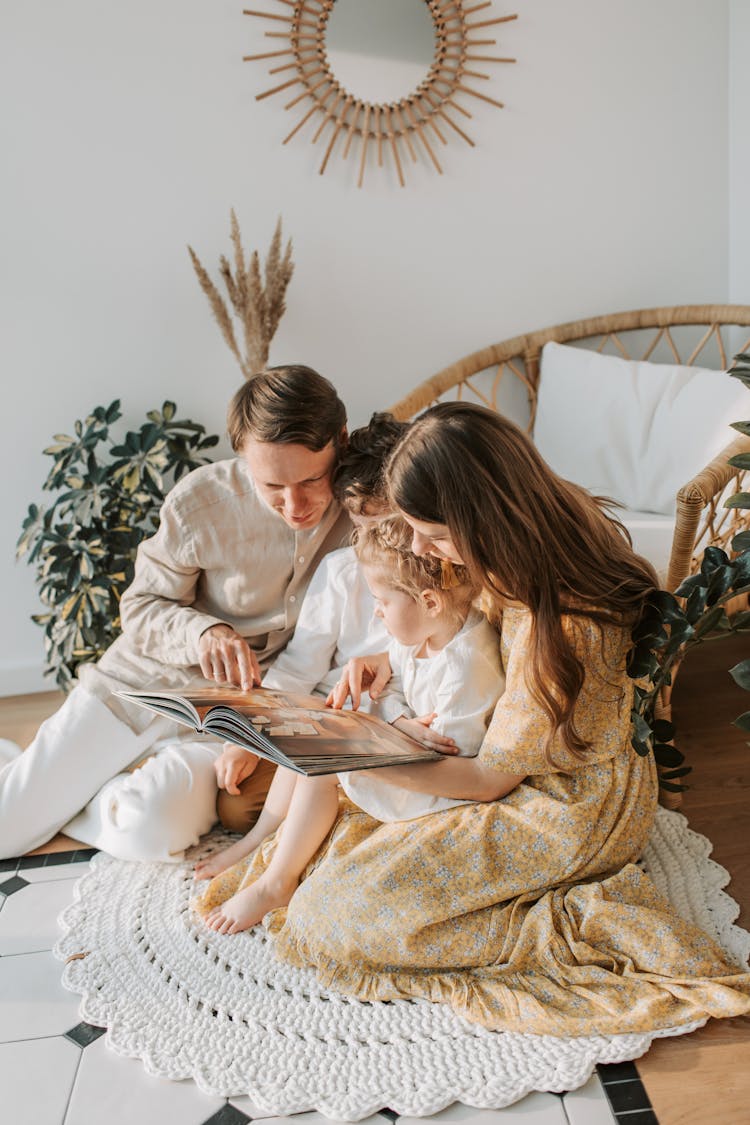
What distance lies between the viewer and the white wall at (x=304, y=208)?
91.1 inches

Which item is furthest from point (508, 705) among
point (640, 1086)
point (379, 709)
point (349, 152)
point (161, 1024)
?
point (349, 152)

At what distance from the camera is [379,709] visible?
1.57m

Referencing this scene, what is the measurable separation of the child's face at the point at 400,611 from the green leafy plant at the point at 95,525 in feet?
3.32

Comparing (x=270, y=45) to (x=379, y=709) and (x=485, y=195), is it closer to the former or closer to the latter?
(x=485, y=195)

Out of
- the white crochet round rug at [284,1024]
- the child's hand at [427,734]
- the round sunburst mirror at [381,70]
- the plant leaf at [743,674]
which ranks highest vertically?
the round sunburst mirror at [381,70]

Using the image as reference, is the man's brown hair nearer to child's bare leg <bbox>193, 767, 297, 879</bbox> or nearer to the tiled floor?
child's bare leg <bbox>193, 767, 297, 879</bbox>

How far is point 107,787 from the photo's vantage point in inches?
70.3

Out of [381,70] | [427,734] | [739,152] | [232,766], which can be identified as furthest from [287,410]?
[739,152]

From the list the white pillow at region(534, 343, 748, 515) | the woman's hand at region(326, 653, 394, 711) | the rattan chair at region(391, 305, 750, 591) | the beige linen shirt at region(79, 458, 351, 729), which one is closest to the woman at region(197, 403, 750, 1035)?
the woman's hand at region(326, 653, 394, 711)

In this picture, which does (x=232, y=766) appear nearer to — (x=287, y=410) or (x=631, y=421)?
(x=287, y=410)

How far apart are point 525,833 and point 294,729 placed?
41 cm

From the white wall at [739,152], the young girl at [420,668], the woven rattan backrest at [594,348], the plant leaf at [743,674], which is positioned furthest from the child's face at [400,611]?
the white wall at [739,152]

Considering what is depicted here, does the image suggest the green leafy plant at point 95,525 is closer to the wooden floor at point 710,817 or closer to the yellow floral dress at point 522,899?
the wooden floor at point 710,817

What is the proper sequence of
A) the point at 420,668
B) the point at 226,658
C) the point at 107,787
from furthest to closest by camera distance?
1. the point at 107,787
2. the point at 226,658
3. the point at 420,668
